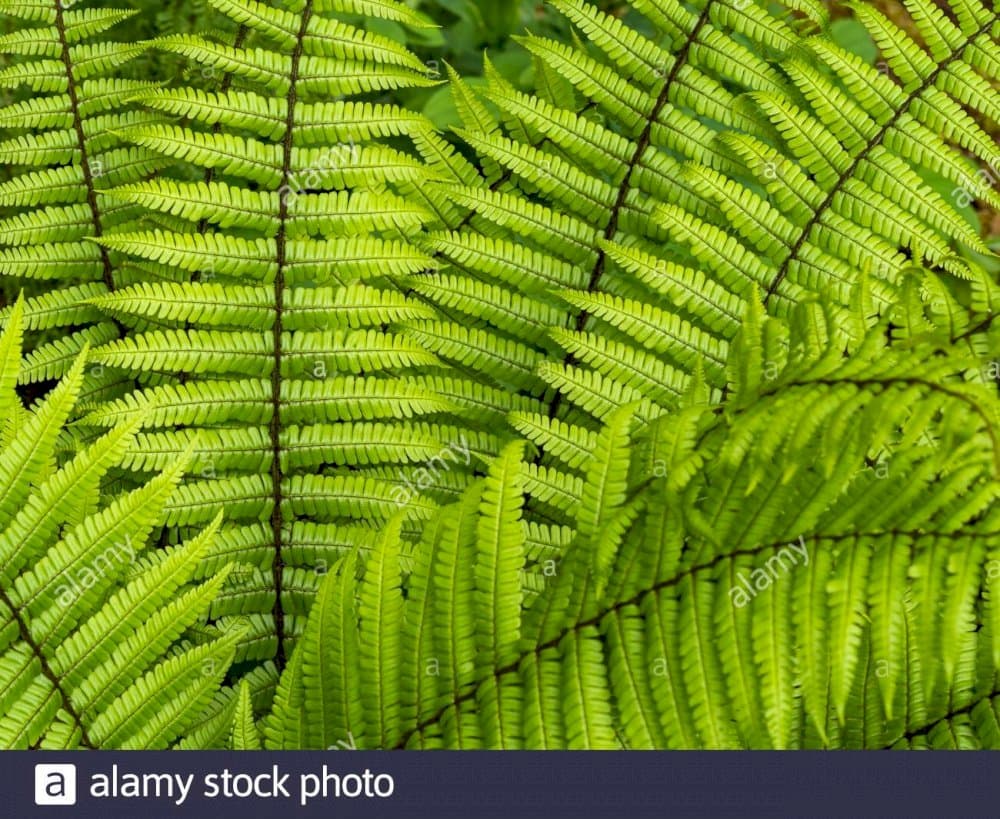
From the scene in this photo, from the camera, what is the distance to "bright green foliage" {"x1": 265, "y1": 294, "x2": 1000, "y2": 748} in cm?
121

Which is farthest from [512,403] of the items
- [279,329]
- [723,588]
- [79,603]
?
[79,603]

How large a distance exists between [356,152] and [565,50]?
0.50 meters

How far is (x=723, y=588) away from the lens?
1.33 m

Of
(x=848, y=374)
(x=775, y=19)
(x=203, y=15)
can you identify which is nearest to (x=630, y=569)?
(x=848, y=374)

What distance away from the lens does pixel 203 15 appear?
2.53 metres

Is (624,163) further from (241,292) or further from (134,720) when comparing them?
(134,720)
